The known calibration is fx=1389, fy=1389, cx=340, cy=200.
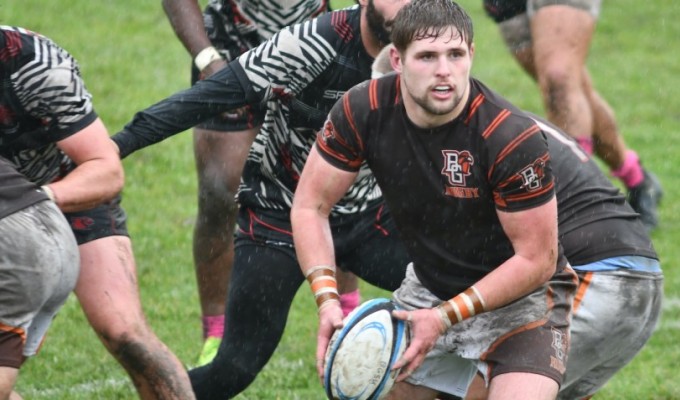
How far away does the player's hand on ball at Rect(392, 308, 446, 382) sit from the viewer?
4395 millimetres

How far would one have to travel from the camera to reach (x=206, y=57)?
6355mm

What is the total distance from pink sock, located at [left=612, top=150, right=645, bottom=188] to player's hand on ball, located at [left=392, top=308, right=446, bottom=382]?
392 centimetres

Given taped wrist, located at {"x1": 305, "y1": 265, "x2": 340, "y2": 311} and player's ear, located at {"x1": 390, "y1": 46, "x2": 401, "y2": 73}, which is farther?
player's ear, located at {"x1": 390, "y1": 46, "x2": 401, "y2": 73}

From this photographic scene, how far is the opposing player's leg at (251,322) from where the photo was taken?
5660 millimetres

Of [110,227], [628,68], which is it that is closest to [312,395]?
[110,227]

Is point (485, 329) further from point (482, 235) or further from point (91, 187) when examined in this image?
point (91, 187)

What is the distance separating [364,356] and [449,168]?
666 millimetres

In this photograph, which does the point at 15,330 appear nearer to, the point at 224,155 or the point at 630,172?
the point at 224,155

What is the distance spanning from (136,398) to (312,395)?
2.62 feet

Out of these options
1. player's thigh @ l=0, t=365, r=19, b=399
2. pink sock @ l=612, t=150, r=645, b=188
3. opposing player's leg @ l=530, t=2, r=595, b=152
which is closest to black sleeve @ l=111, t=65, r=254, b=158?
player's thigh @ l=0, t=365, r=19, b=399

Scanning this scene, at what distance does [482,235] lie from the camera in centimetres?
462

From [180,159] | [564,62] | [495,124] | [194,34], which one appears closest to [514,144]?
[495,124]

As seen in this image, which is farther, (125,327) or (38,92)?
(125,327)

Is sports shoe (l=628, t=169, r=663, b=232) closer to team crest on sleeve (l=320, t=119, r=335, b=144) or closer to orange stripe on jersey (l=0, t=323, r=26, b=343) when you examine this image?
team crest on sleeve (l=320, t=119, r=335, b=144)
